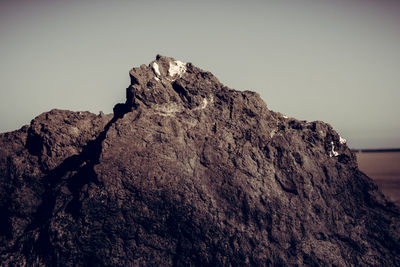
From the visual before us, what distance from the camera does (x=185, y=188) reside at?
6141mm

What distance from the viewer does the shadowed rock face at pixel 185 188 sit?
19.3 feet

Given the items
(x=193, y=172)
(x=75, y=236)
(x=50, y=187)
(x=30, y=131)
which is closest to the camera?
(x=75, y=236)

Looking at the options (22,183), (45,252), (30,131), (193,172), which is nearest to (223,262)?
(193,172)

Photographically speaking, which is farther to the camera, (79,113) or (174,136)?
(79,113)

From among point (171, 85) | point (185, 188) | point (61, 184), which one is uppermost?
point (171, 85)

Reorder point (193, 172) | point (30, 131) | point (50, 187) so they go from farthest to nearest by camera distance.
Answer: point (30, 131) → point (50, 187) → point (193, 172)

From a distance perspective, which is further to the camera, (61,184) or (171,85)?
(171,85)

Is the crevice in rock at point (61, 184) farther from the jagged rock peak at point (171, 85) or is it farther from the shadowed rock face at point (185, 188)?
the jagged rock peak at point (171, 85)

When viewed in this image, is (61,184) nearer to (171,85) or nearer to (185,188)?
(185,188)

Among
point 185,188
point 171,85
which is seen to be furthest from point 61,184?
point 171,85

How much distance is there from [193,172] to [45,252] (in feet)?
9.69

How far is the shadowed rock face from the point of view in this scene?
5895 millimetres

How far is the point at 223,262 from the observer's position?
5828mm

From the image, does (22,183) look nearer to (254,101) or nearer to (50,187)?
(50,187)
